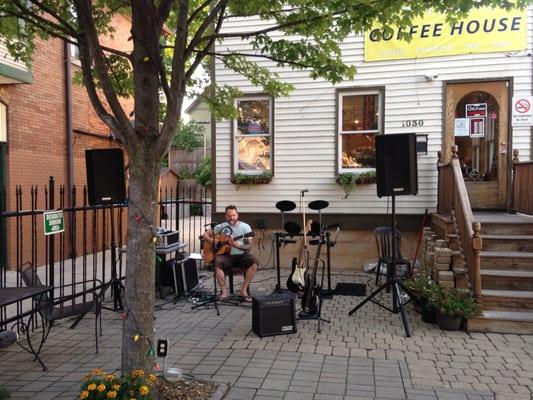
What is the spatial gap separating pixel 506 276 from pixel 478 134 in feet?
11.1

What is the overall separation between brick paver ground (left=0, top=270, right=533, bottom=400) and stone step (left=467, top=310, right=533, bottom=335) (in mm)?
131

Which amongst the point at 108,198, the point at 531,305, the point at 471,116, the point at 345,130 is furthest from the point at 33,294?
the point at 471,116

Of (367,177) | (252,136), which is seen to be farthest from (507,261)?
(252,136)

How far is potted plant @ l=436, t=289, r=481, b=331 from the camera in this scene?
540cm

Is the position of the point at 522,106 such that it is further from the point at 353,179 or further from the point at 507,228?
the point at 353,179

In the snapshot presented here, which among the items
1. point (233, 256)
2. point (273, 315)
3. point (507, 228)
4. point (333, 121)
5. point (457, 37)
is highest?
point (457, 37)

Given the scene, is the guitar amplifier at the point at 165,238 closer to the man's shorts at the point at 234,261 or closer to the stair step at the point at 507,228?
the man's shorts at the point at 234,261

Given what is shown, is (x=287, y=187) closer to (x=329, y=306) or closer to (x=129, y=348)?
(x=329, y=306)

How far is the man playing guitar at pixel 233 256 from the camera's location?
6930mm

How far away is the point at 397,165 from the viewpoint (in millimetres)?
6180

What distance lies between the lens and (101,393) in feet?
10.1

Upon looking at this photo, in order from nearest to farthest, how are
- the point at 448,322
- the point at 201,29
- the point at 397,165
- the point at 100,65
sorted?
1. the point at 100,65
2. the point at 201,29
3. the point at 448,322
4. the point at 397,165

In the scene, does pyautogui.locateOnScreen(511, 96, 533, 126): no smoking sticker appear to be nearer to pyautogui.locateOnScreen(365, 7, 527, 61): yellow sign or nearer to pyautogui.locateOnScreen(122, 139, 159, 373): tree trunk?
pyautogui.locateOnScreen(365, 7, 527, 61): yellow sign

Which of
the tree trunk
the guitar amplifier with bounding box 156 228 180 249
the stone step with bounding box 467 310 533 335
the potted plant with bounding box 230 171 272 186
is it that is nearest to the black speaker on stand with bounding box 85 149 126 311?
the guitar amplifier with bounding box 156 228 180 249
